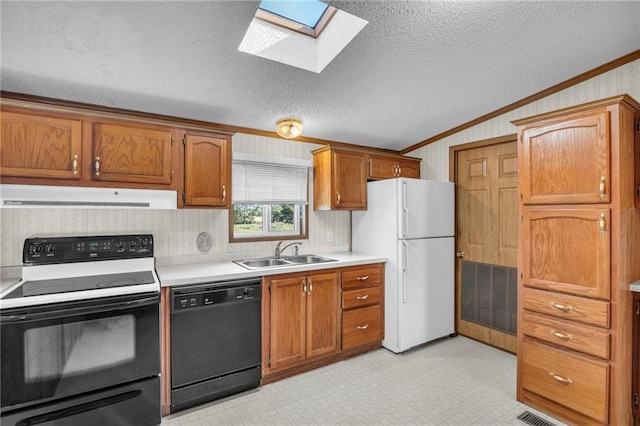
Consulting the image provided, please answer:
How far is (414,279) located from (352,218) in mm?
1030

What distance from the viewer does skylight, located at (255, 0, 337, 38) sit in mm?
2121

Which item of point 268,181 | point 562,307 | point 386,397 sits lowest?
point 386,397

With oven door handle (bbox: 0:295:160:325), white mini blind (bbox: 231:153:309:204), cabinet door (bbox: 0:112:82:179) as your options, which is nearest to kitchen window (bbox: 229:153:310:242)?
white mini blind (bbox: 231:153:309:204)

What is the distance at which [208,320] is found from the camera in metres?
2.38

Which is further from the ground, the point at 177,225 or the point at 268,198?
the point at 268,198

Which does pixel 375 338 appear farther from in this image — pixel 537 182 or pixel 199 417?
pixel 537 182

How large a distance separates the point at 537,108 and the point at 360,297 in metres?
2.46

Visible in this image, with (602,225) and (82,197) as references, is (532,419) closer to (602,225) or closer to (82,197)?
(602,225)

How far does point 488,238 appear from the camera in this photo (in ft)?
11.3

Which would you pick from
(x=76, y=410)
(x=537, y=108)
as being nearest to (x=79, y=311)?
(x=76, y=410)

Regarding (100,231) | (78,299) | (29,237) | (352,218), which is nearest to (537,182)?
(352,218)

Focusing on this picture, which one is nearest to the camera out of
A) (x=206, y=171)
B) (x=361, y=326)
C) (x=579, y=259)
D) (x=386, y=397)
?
(x=579, y=259)

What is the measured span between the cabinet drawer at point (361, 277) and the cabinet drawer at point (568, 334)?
1.30m

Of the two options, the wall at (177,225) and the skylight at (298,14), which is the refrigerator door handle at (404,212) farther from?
the skylight at (298,14)
